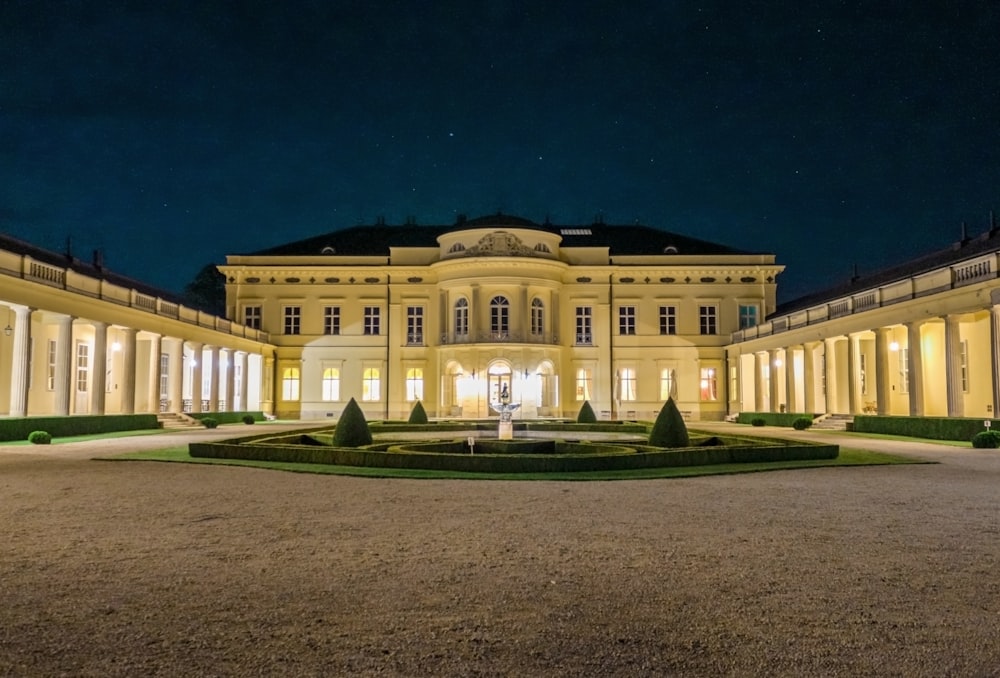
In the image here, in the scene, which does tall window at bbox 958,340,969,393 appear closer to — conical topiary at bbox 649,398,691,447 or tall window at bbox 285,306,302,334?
conical topiary at bbox 649,398,691,447

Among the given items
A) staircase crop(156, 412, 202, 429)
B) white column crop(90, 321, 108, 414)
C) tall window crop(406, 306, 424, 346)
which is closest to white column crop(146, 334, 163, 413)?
staircase crop(156, 412, 202, 429)

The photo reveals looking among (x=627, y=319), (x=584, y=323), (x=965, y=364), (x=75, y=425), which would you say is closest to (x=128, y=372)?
(x=75, y=425)

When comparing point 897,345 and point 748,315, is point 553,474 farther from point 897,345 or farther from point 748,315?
point 748,315

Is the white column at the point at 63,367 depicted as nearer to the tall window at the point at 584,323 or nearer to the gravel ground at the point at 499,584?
the gravel ground at the point at 499,584

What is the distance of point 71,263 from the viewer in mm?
34344

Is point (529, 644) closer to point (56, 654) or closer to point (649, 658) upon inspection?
point (649, 658)

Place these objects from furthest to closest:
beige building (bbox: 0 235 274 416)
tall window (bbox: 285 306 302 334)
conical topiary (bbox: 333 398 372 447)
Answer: tall window (bbox: 285 306 302 334) → beige building (bbox: 0 235 274 416) → conical topiary (bbox: 333 398 372 447)

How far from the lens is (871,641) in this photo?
475cm

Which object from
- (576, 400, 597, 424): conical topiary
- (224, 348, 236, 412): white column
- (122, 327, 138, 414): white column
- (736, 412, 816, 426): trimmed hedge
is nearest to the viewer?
(122, 327, 138, 414): white column

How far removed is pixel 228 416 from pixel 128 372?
6.07 metres

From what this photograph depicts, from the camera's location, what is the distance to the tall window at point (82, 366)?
33.7 meters

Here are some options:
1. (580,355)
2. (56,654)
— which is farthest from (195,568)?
(580,355)

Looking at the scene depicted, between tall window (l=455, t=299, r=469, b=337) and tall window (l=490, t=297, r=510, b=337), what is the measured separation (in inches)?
60.2

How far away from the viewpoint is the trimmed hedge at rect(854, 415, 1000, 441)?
22.9 m
